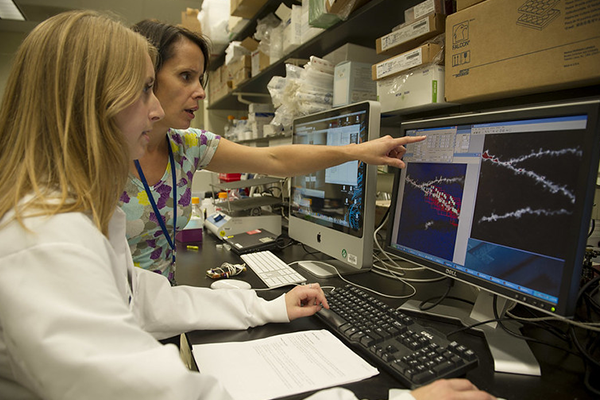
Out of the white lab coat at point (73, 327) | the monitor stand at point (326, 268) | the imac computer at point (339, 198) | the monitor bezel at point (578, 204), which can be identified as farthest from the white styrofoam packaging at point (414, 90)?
the white lab coat at point (73, 327)

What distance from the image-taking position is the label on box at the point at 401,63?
1.01m

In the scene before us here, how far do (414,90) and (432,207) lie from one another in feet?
1.34

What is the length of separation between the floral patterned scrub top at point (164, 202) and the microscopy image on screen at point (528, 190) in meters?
0.92

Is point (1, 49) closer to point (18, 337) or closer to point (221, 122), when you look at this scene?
point (221, 122)

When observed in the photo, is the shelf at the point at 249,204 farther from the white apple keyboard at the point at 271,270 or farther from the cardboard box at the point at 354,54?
the cardboard box at the point at 354,54

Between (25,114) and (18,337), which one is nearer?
(18,337)

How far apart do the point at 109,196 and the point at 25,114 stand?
18 centimetres

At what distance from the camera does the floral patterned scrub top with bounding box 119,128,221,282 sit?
3.60ft

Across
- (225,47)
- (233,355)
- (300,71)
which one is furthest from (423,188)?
(225,47)

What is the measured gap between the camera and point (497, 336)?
707 mm

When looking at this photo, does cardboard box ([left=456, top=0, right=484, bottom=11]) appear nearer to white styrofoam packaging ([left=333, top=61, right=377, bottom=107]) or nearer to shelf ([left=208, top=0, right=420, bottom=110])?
shelf ([left=208, top=0, right=420, bottom=110])

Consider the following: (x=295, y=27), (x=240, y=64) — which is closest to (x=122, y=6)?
(x=240, y=64)

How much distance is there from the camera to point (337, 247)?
1106mm

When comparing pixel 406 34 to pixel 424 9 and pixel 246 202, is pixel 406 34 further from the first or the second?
pixel 246 202
